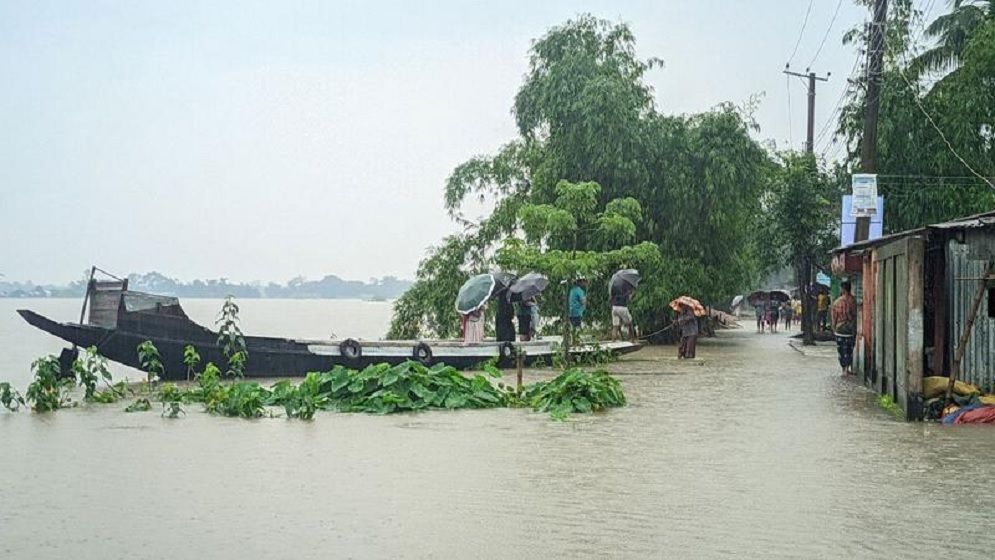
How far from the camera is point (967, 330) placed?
14.2 metres

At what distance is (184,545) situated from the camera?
317 inches

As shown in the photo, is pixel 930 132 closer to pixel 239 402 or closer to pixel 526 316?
pixel 526 316

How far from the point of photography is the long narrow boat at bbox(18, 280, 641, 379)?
23.4 m

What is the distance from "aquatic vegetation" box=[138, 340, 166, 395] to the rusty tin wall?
11.7 metres

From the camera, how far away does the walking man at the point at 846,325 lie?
71.5 ft

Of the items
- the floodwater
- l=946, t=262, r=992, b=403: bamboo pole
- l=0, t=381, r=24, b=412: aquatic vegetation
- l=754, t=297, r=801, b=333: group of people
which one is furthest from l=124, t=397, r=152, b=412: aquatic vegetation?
l=754, t=297, r=801, b=333: group of people

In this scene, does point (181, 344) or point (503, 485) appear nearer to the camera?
point (503, 485)

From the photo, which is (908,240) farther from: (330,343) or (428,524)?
(330,343)

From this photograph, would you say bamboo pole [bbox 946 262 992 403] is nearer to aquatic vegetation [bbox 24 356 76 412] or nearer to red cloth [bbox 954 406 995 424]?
red cloth [bbox 954 406 995 424]

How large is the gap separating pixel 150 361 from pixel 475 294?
24.2ft

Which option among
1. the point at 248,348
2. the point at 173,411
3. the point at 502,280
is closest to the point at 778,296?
the point at 502,280

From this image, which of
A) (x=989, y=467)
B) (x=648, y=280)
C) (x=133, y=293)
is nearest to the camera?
(x=989, y=467)

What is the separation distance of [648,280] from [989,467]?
21044 mm

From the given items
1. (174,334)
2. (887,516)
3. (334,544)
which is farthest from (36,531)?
(174,334)
